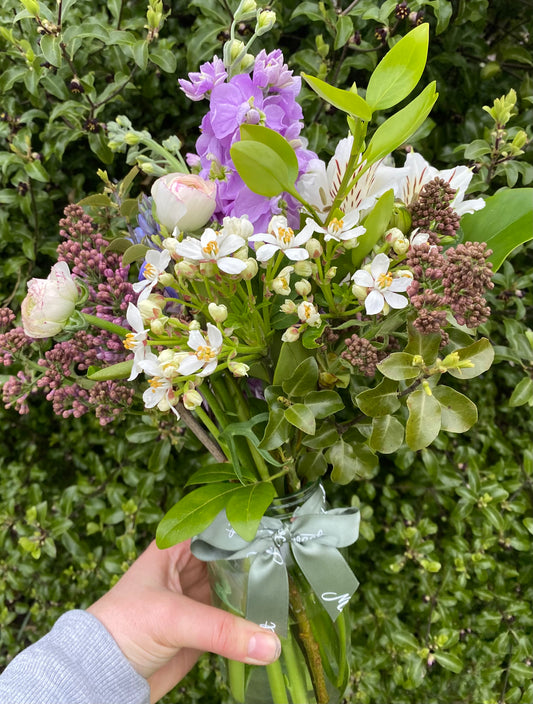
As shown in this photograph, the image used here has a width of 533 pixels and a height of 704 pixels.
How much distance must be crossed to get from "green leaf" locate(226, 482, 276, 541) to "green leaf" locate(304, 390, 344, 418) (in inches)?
4.0

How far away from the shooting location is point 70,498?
0.93 metres

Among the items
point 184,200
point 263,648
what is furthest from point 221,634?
point 184,200

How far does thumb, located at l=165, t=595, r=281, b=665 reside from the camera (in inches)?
24.2

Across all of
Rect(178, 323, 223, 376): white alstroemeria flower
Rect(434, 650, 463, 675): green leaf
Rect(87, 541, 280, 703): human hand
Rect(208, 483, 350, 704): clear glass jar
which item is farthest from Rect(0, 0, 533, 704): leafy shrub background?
Rect(178, 323, 223, 376): white alstroemeria flower

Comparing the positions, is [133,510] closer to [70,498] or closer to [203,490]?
[70,498]

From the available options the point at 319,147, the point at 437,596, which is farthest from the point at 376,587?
the point at 319,147

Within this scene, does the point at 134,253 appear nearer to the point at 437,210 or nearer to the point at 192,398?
the point at 192,398

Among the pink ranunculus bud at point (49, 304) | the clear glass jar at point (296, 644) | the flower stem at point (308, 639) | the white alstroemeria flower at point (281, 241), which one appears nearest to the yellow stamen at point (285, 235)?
the white alstroemeria flower at point (281, 241)

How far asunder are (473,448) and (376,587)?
1.02 ft

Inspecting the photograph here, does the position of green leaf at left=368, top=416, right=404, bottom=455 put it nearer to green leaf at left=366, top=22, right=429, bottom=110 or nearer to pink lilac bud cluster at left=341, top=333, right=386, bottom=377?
pink lilac bud cluster at left=341, top=333, right=386, bottom=377

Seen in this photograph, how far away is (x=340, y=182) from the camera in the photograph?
48 cm

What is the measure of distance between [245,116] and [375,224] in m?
0.14

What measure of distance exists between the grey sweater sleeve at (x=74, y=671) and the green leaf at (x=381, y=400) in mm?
506

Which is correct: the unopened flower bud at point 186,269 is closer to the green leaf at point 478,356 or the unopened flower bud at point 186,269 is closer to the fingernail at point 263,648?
the green leaf at point 478,356
